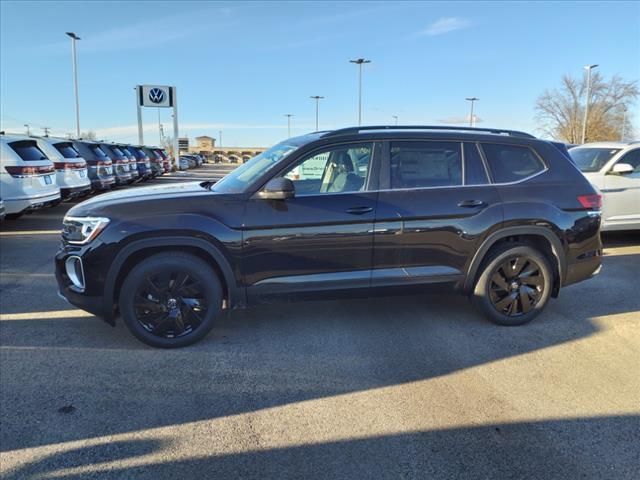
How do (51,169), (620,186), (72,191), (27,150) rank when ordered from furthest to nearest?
(72,191)
(51,169)
(27,150)
(620,186)

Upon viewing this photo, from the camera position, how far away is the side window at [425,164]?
14.0ft

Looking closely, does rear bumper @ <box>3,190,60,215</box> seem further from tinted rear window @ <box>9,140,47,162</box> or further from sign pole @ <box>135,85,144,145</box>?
sign pole @ <box>135,85,144,145</box>

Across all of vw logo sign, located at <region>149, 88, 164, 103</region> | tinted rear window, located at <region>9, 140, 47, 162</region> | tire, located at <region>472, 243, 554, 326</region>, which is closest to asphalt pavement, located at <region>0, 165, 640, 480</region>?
tire, located at <region>472, 243, 554, 326</region>

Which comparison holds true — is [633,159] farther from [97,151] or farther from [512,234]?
[97,151]

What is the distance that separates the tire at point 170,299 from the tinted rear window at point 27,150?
6.99 metres

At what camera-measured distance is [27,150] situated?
9453 mm

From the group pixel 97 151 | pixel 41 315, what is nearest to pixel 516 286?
pixel 41 315

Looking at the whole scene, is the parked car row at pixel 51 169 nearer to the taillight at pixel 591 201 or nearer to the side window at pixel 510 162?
the side window at pixel 510 162

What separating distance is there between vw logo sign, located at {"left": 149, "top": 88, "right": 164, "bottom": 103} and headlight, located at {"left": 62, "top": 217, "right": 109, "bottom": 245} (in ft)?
109

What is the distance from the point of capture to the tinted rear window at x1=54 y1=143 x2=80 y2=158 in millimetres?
11811

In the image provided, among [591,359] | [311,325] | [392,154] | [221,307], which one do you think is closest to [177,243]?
[221,307]

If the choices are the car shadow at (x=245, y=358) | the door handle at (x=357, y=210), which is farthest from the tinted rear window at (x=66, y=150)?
the door handle at (x=357, y=210)

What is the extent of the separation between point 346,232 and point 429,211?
2.49ft

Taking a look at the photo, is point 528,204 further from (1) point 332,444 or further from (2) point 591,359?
(1) point 332,444
